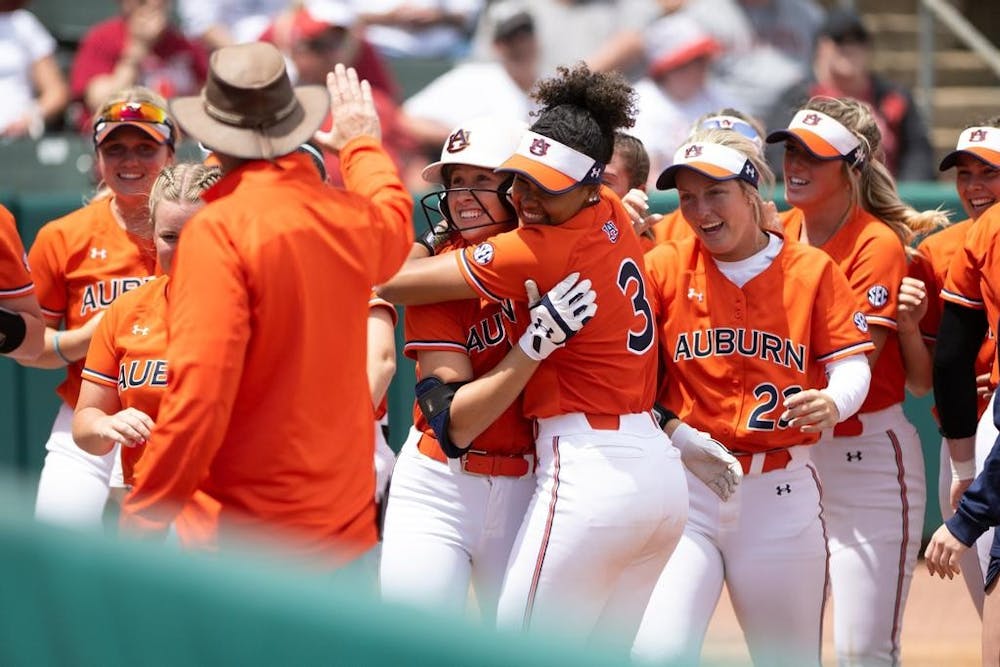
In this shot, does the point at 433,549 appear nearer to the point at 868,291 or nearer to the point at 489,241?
the point at 489,241

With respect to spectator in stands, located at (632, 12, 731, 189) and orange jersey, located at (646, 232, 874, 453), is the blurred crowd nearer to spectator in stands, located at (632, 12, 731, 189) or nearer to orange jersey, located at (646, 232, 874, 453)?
spectator in stands, located at (632, 12, 731, 189)

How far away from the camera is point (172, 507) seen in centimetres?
298

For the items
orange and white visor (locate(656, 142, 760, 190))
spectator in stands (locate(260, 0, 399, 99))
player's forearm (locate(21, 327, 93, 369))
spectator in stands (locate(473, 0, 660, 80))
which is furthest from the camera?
spectator in stands (locate(473, 0, 660, 80))

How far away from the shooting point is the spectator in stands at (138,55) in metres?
9.00

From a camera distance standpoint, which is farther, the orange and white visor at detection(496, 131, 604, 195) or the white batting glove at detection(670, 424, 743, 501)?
the white batting glove at detection(670, 424, 743, 501)

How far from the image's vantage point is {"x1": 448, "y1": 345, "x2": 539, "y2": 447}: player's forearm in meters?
3.68

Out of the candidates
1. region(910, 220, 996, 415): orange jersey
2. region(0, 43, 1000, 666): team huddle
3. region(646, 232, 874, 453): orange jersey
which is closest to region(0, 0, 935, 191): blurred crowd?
region(910, 220, 996, 415): orange jersey

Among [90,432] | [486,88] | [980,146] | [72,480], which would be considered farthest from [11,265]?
[486,88]

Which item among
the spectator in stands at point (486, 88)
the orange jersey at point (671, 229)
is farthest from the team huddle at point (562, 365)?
the spectator in stands at point (486, 88)

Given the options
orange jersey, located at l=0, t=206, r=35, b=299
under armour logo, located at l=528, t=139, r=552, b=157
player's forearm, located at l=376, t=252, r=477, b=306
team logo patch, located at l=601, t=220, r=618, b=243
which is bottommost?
orange jersey, located at l=0, t=206, r=35, b=299

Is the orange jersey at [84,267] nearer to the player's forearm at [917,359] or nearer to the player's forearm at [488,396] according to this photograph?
the player's forearm at [488,396]

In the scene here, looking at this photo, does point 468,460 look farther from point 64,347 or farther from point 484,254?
point 64,347

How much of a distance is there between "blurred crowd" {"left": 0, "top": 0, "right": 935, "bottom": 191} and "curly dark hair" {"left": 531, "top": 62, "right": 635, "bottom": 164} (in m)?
4.81

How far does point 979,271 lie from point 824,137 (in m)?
0.64
